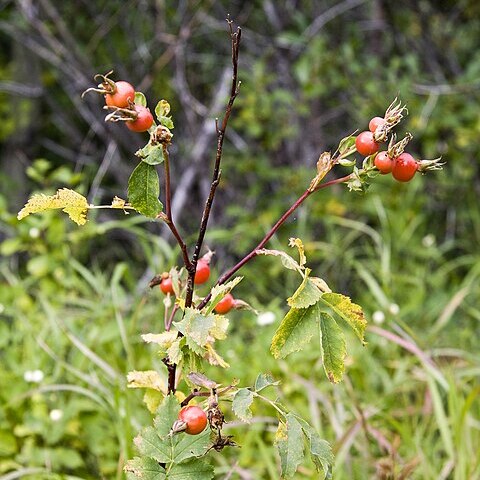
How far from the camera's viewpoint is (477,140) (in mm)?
3174

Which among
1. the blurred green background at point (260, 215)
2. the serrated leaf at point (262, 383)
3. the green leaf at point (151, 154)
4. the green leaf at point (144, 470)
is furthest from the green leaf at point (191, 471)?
the blurred green background at point (260, 215)

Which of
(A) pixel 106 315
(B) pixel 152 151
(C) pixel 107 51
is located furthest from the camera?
(C) pixel 107 51

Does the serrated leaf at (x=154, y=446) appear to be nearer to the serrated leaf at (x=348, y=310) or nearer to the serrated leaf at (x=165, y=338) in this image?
the serrated leaf at (x=165, y=338)

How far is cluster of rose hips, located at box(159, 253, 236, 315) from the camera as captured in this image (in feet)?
3.17

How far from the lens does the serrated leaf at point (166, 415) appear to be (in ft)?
2.94

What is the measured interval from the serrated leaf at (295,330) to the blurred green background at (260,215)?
0.76 m

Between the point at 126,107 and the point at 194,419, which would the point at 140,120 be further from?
the point at 194,419

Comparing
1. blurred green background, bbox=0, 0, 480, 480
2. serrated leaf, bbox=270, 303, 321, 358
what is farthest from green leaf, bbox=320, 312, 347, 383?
blurred green background, bbox=0, 0, 480, 480

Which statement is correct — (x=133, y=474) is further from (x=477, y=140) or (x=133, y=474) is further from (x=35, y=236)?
(x=477, y=140)

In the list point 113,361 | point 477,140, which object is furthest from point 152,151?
point 477,140

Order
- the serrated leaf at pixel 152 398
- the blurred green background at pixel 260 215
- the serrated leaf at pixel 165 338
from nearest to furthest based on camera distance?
the serrated leaf at pixel 165 338 → the serrated leaf at pixel 152 398 → the blurred green background at pixel 260 215

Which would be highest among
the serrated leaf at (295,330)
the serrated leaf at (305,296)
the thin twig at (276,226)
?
the thin twig at (276,226)

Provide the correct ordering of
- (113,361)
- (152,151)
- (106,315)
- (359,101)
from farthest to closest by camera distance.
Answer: (359,101) → (106,315) → (113,361) → (152,151)

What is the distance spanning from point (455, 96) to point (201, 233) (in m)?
2.60
